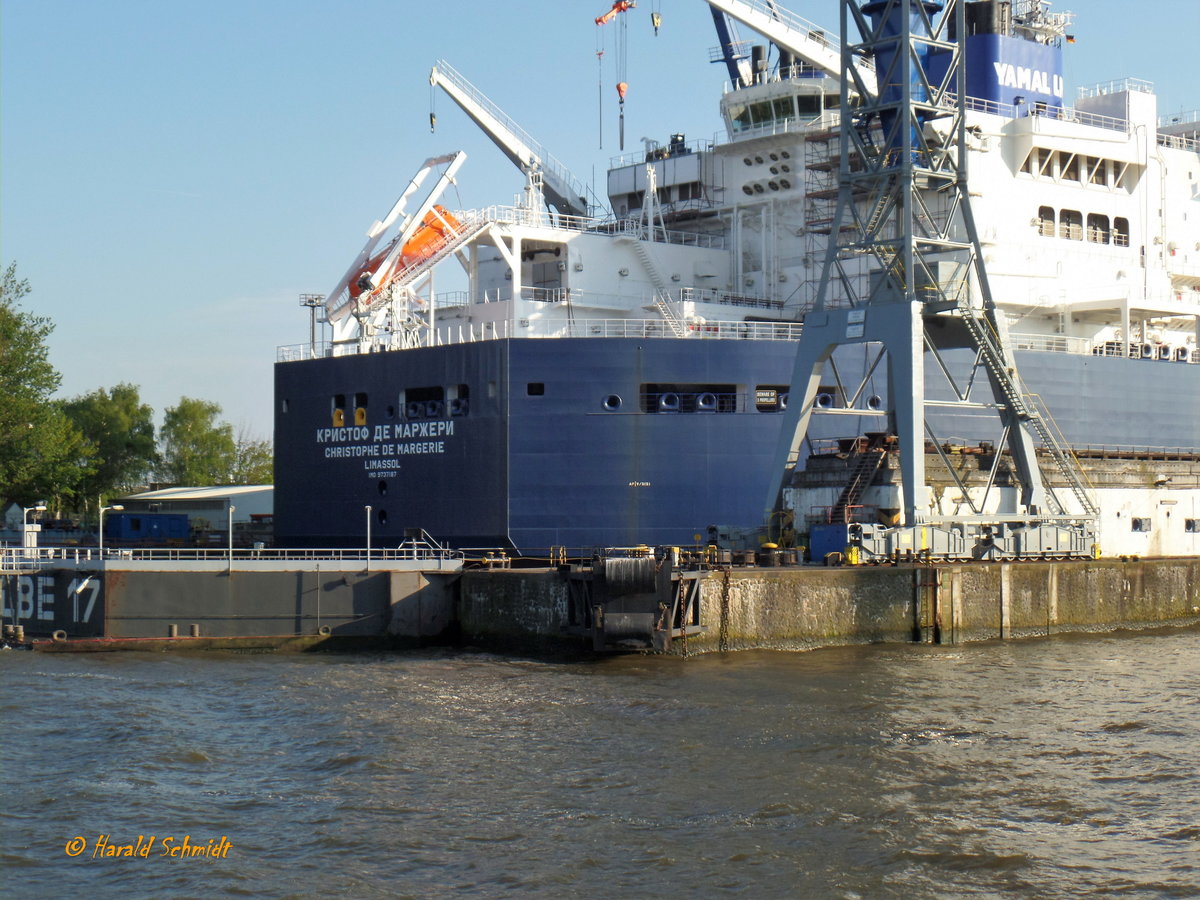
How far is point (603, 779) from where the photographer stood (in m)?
15.5

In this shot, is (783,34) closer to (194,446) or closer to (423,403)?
(423,403)

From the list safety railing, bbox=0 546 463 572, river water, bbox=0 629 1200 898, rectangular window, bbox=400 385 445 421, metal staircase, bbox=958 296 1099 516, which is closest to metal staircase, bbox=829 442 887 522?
metal staircase, bbox=958 296 1099 516

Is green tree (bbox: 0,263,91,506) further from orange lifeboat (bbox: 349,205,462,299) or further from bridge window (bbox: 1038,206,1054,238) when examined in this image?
bridge window (bbox: 1038,206,1054,238)

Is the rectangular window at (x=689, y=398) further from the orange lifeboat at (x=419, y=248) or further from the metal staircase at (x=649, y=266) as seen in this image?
the orange lifeboat at (x=419, y=248)

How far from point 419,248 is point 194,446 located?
3937 cm

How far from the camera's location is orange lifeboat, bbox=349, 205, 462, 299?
31297 mm

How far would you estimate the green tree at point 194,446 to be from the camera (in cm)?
6700

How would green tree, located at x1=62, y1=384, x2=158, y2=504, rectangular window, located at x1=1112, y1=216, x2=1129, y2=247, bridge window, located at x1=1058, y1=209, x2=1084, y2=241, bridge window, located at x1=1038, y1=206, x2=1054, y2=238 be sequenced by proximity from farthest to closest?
1. green tree, located at x1=62, y1=384, x2=158, y2=504
2. rectangular window, located at x1=1112, y1=216, x2=1129, y2=247
3. bridge window, located at x1=1058, y1=209, x2=1084, y2=241
4. bridge window, located at x1=1038, y1=206, x2=1054, y2=238

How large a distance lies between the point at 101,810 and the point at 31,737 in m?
3.37

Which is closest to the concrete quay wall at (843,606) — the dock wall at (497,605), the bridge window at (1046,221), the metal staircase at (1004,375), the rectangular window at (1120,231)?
the dock wall at (497,605)

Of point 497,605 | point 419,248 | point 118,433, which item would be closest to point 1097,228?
point 419,248

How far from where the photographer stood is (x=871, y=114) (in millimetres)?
27438

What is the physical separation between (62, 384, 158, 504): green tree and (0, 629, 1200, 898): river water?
139 feet

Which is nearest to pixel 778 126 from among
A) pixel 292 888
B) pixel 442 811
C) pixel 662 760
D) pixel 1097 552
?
pixel 1097 552
